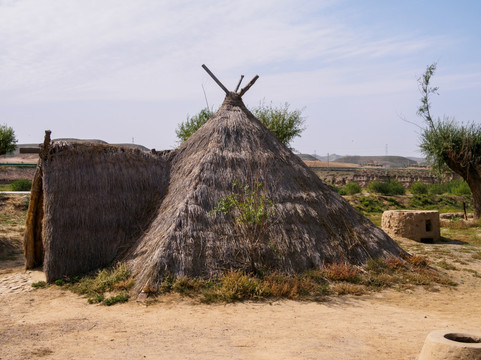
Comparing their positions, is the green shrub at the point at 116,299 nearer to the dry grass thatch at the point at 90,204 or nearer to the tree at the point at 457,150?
the dry grass thatch at the point at 90,204

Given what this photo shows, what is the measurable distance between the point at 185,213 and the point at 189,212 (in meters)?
0.07

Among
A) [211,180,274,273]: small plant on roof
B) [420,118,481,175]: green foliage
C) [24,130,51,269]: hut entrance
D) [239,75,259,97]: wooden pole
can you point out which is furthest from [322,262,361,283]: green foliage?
[420,118,481,175]: green foliage

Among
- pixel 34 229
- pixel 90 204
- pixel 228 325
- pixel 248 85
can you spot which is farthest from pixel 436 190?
pixel 228 325

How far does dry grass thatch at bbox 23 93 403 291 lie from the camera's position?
7.89m

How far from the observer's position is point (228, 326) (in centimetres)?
595

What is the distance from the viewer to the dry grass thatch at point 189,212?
7.89m

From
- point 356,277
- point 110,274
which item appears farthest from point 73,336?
point 356,277

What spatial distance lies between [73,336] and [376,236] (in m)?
6.23

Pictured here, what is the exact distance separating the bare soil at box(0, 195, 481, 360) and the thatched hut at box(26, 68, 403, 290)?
0.90 metres

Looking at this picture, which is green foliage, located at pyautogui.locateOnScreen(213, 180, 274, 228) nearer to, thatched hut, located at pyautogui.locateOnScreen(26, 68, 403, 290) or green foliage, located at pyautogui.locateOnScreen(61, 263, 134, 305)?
thatched hut, located at pyautogui.locateOnScreen(26, 68, 403, 290)

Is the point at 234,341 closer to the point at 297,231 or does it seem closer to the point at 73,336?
the point at 73,336

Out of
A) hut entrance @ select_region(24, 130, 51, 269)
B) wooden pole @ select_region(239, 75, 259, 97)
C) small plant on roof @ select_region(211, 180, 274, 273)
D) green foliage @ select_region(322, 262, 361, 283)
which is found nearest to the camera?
small plant on roof @ select_region(211, 180, 274, 273)

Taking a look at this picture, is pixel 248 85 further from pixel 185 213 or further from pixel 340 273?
pixel 340 273

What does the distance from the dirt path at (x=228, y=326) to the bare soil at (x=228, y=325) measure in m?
0.01
